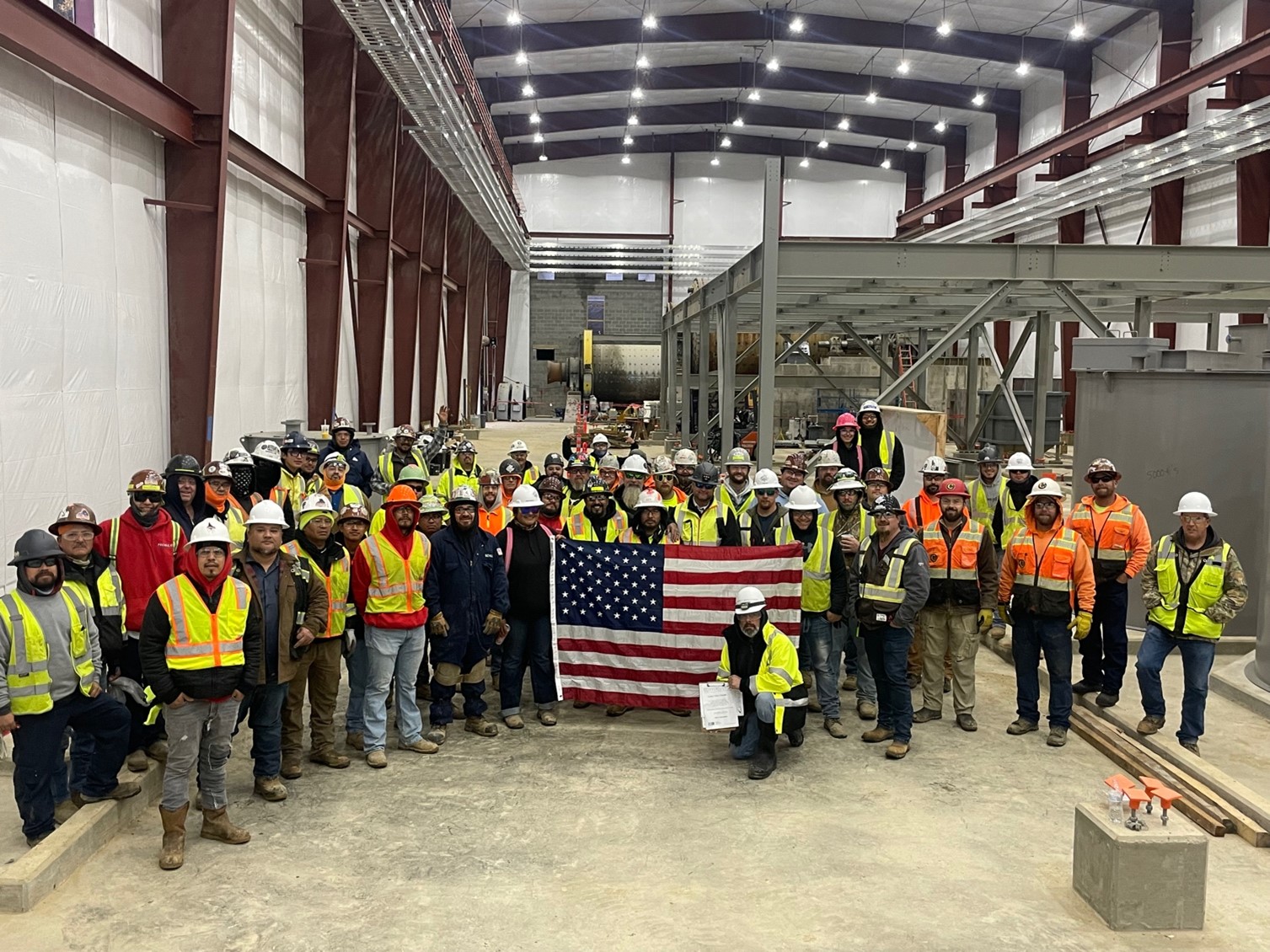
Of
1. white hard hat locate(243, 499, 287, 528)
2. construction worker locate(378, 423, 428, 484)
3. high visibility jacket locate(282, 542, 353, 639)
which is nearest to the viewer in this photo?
white hard hat locate(243, 499, 287, 528)

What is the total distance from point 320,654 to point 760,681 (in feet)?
10.5

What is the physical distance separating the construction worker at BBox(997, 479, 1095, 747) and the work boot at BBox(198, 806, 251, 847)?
5756 millimetres

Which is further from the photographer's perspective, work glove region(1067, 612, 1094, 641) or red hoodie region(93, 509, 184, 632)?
work glove region(1067, 612, 1094, 641)

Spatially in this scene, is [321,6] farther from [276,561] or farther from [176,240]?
[276,561]

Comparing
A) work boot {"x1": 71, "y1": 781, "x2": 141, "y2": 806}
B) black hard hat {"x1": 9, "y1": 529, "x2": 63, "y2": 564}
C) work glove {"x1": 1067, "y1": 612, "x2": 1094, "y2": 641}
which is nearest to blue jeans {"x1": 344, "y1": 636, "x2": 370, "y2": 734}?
work boot {"x1": 71, "y1": 781, "x2": 141, "y2": 806}

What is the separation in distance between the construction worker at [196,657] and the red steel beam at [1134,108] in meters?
23.9

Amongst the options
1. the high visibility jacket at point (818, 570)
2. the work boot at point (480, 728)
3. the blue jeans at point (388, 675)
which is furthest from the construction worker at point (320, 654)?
the high visibility jacket at point (818, 570)

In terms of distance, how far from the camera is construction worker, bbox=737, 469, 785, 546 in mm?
8188

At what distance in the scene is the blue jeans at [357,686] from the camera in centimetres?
712

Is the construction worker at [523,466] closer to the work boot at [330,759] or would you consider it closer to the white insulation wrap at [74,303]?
the work boot at [330,759]

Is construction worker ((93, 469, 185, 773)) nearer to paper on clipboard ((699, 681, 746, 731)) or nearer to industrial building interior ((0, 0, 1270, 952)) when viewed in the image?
industrial building interior ((0, 0, 1270, 952))

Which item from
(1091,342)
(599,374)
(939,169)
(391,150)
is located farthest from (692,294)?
(939,169)

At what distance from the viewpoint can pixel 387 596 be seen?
6.89 m

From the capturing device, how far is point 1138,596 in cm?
1026
